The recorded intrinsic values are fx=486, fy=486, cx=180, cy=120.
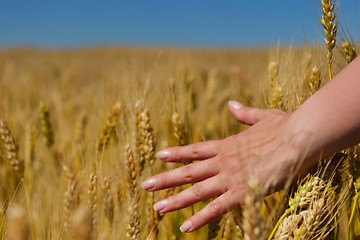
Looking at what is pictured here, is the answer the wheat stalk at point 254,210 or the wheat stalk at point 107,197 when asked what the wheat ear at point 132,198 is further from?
the wheat stalk at point 254,210

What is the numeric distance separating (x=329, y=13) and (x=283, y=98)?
0.25 m

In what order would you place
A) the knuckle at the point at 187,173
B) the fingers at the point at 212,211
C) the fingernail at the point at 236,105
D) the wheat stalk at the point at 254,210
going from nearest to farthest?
the wheat stalk at the point at 254,210, the fingers at the point at 212,211, the knuckle at the point at 187,173, the fingernail at the point at 236,105

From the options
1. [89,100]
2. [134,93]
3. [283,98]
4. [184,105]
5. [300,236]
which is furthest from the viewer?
[89,100]

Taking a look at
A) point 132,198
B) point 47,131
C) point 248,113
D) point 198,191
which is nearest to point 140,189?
point 132,198

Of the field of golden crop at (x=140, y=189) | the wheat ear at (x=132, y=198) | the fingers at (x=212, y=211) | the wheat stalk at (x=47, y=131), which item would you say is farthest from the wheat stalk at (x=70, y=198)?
the wheat stalk at (x=47, y=131)

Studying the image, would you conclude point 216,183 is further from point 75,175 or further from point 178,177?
point 75,175

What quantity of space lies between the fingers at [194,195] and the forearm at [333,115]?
22cm

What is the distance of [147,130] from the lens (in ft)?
3.72

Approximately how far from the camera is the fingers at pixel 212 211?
916 mm

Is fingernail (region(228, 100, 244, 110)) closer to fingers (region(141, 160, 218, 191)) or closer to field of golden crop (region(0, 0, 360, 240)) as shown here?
field of golden crop (region(0, 0, 360, 240))

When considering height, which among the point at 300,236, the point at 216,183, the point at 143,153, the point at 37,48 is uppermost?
the point at 37,48

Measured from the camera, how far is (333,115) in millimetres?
804

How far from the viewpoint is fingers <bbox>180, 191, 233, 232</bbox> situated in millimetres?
916

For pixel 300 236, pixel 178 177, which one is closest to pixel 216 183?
pixel 178 177
